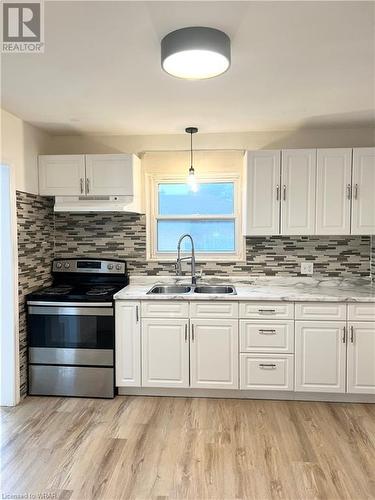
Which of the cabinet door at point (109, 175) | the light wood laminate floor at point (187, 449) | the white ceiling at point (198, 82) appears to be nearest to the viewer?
the white ceiling at point (198, 82)

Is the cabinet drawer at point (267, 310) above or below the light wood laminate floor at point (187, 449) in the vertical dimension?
above

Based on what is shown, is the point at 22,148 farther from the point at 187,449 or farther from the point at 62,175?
the point at 187,449

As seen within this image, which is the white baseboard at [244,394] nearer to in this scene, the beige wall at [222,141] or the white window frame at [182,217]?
the white window frame at [182,217]

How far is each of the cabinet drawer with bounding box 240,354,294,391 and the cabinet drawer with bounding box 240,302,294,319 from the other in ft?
1.06

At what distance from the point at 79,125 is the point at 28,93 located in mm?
800

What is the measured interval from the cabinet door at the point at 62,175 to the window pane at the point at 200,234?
89cm

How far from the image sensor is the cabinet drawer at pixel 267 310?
9.59 feet

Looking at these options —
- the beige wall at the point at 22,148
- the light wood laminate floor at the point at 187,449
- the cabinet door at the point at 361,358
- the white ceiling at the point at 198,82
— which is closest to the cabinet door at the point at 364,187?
the white ceiling at the point at 198,82

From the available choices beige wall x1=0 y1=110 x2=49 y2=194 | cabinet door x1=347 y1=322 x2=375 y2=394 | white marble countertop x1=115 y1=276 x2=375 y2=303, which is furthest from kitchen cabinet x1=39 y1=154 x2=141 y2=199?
cabinet door x1=347 y1=322 x2=375 y2=394

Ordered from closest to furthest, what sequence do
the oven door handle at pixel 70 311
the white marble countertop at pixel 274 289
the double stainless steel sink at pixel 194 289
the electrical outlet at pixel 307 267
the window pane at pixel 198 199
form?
the white marble countertop at pixel 274 289 < the oven door handle at pixel 70 311 < the double stainless steel sink at pixel 194 289 < the electrical outlet at pixel 307 267 < the window pane at pixel 198 199

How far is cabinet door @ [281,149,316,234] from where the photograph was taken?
10.3ft

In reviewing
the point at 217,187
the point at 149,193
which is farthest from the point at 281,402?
the point at 149,193

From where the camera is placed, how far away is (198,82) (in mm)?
2225

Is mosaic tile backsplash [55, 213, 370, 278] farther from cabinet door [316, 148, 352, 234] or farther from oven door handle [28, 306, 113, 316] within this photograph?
oven door handle [28, 306, 113, 316]
